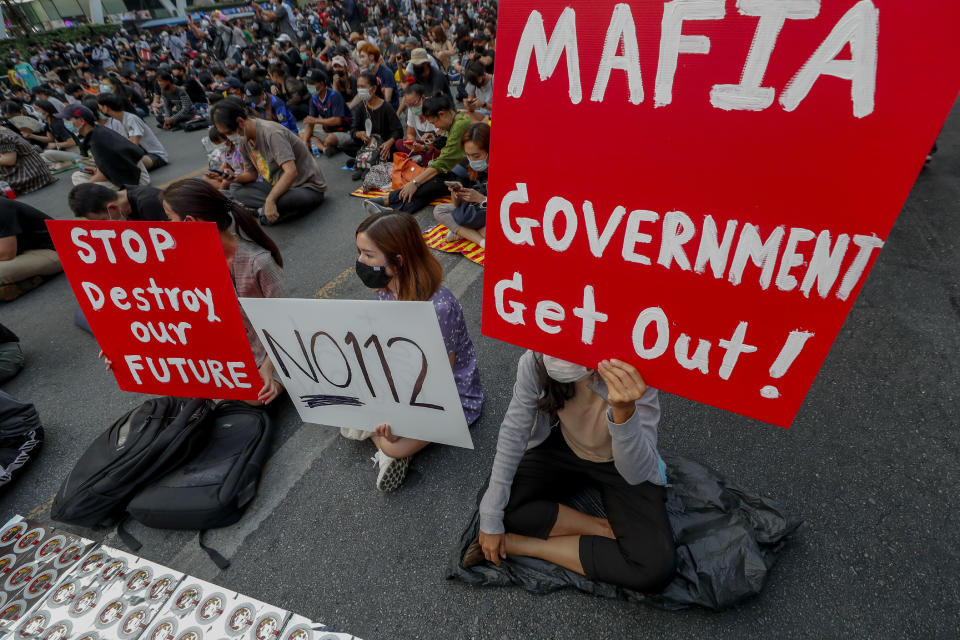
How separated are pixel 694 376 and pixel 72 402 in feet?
13.8

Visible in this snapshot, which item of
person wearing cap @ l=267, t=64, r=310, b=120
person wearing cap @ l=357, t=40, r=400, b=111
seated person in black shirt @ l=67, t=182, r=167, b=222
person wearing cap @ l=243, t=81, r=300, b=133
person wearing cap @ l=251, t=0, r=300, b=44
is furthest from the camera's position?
person wearing cap @ l=251, t=0, r=300, b=44

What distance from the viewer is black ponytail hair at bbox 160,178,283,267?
7.97ft

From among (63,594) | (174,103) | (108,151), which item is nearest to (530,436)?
(63,594)

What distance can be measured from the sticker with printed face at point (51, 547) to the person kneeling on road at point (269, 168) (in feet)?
12.3

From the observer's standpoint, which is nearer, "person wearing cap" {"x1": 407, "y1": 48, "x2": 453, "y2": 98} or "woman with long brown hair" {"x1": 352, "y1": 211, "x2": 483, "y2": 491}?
"woman with long brown hair" {"x1": 352, "y1": 211, "x2": 483, "y2": 491}

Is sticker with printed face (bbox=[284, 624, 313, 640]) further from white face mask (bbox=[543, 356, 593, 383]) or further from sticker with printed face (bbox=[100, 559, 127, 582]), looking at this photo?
white face mask (bbox=[543, 356, 593, 383])

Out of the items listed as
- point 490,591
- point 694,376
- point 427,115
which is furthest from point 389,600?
point 427,115

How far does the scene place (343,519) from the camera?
2.27 metres

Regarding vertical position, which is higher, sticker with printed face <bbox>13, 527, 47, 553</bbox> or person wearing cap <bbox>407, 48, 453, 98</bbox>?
person wearing cap <bbox>407, 48, 453, 98</bbox>

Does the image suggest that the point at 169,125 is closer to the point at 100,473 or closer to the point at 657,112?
the point at 100,473

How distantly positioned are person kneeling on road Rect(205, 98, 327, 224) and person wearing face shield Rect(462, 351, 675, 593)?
4437 millimetres

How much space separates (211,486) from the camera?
7.52 feet

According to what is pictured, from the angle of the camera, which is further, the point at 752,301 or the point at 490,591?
the point at 490,591

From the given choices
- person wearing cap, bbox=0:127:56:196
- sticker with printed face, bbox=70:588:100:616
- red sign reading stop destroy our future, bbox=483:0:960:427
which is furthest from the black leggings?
person wearing cap, bbox=0:127:56:196
